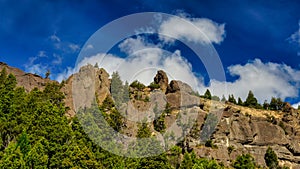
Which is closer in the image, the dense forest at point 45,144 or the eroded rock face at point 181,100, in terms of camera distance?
the dense forest at point 45,144

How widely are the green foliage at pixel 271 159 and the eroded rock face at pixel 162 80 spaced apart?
40.4 meters

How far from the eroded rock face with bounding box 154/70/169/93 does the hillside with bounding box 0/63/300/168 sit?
74.3 inches

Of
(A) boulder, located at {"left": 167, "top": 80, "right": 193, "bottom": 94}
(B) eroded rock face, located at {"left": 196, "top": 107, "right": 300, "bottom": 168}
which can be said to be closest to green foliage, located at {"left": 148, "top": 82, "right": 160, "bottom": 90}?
(A) boulder, located at {"left": 167, "top": 80, "right": 193, "bottom": 94}

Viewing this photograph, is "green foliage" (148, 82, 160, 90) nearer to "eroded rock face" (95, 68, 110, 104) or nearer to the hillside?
the hillside

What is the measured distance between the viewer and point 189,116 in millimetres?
94562

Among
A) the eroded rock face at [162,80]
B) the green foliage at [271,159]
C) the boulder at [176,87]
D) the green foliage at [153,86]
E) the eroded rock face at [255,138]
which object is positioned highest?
the eroded rock face at [162,80]

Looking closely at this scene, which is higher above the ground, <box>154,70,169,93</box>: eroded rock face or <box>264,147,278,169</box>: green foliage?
<box>154,70,169,93</box>: eroded rock face

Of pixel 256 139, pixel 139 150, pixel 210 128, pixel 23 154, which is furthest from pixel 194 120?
pixel 23 154

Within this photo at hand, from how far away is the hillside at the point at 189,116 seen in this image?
8319 cm

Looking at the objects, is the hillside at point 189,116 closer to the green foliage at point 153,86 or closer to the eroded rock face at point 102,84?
the eroded rock face at point 102,84

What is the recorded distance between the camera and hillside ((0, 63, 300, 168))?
8319 centimetres

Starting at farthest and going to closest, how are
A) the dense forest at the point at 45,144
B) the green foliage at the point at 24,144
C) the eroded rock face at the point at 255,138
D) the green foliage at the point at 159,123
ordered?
the eroded rock face at the point at 255,138 < the green foliage at the point at 159,123 < the green foliage at the point at 24,144 < the dense forest at the point at 45,144

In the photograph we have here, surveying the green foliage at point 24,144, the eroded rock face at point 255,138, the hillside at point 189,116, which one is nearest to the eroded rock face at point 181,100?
the hillside at point 189,116

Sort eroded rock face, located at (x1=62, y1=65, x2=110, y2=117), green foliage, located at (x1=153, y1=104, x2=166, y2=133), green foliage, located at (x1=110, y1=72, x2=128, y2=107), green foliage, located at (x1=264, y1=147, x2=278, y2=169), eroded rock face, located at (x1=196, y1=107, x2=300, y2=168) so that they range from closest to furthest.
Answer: green foliage, located at (x1=153, y1=104, x2=166, y2=133) < eroded rock face, located at (x1=62, y1=65, x2=110, y2=117) < green foliage, located at (x1=264, y1=147, x2=278, y2=169) < eroded rock face, located at (x1=196, y1=107, x2=300, y2=168) < green foliage, located at (x1=110, y1=72, x2=128, y2=107)
